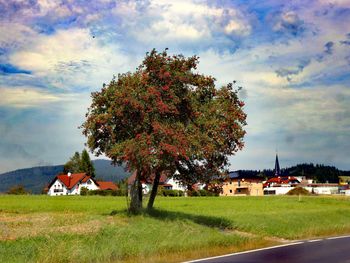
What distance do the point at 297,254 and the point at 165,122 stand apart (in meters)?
9.86

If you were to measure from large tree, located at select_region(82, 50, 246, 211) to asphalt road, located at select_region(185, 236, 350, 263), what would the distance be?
21.6ft

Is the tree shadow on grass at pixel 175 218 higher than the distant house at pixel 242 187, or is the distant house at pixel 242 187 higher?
the distant house at pixel 242 187

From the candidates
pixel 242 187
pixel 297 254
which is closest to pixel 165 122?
pixel 297 254

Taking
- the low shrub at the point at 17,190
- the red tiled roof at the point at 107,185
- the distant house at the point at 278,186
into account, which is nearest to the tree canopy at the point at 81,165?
the red tiled roof at the point at 107,185

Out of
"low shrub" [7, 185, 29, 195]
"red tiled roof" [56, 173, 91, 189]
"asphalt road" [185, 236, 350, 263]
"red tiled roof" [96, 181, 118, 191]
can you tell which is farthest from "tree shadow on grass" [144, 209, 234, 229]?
"red tiled roof" [96, 181, 118, 191]

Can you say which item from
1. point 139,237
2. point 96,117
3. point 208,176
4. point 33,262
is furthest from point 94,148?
point 33,262

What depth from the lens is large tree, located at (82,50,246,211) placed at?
23.4 meters

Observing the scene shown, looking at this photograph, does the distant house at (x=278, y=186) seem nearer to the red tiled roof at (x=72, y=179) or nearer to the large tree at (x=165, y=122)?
the red tiled roof at (x=72, y=179)

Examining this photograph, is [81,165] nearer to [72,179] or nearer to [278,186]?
[72,179]

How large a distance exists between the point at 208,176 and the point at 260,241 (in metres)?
5.52

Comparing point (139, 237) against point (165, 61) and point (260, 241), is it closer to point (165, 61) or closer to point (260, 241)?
point (260, 241)

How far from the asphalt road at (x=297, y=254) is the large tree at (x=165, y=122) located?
6575 mm

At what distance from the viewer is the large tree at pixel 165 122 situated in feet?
76.6

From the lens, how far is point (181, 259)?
16188mm
